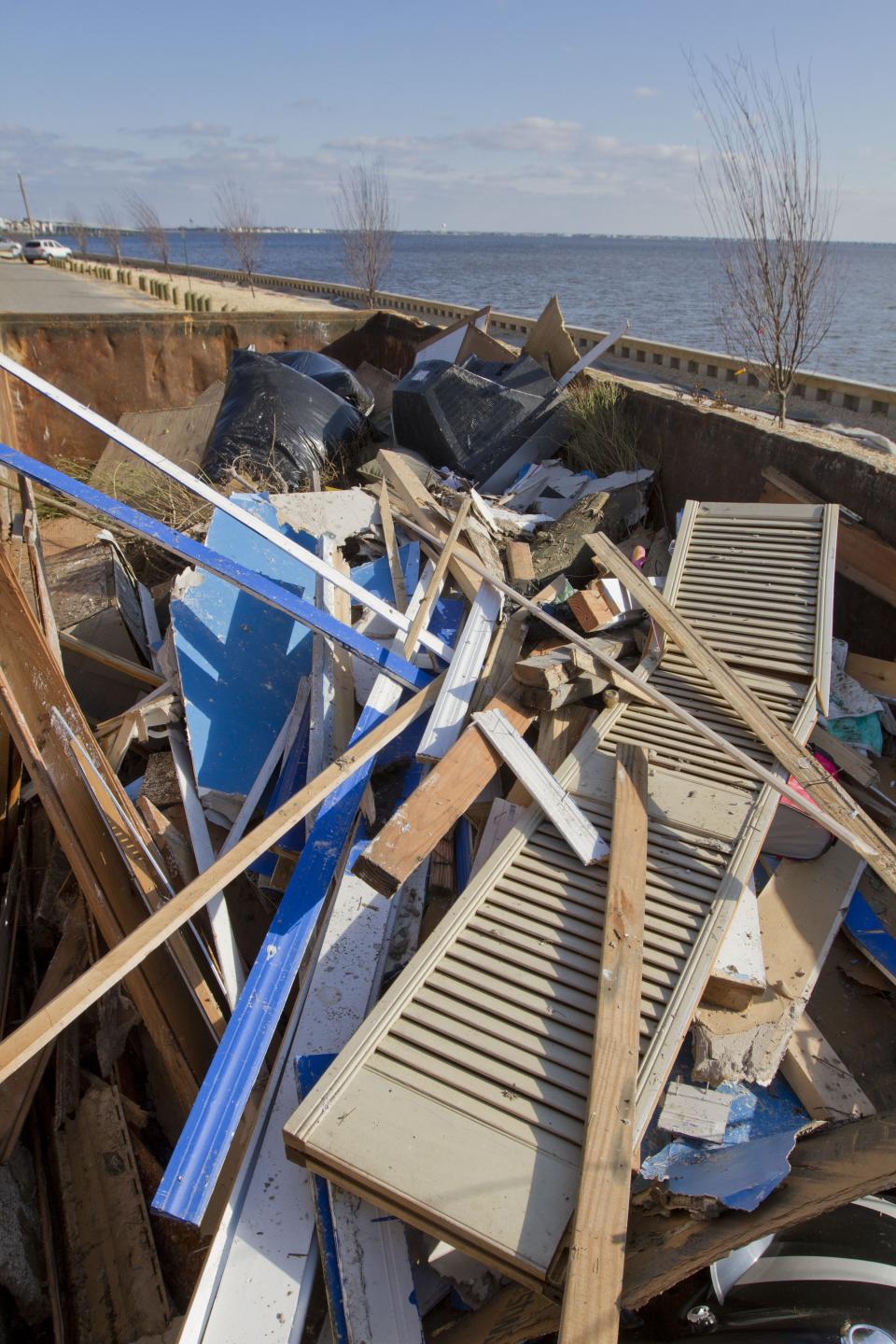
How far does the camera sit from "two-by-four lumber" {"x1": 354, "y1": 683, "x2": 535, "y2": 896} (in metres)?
2.05

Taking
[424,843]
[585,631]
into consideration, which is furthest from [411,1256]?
[585,631]

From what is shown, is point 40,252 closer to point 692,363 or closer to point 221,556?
point 692,363

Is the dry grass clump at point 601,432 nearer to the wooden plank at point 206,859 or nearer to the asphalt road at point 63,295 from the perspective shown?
the wooden plank at point 206,859

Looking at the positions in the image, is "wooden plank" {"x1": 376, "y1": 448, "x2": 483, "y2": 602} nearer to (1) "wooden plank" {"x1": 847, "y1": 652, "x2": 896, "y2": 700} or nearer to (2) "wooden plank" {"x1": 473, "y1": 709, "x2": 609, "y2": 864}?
(2) "wooden plank" {"x1": 473, "y1": 709, "x2": 609, "y2": 864}

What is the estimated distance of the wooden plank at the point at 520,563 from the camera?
350cm

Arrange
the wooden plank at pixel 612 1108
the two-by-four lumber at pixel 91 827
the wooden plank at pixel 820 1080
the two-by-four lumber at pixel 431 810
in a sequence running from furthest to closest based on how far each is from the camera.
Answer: the two-by-four lumber at pixel 91 827 < the two-by-four lumber at pixel 431 810 < the wooden plank at pixel 820 1080 < the wooden plank at pixel 612 1108

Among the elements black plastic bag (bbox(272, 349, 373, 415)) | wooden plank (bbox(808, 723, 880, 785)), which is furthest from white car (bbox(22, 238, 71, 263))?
wooden plank (bbox(808, 723, 880, 785))

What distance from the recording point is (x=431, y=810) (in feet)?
7.36

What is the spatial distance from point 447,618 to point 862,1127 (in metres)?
2.10

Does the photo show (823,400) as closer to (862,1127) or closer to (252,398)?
(252,398)

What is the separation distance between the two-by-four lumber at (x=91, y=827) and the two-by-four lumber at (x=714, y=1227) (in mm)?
992

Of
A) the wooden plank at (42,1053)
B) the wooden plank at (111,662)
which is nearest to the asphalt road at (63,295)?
the wooden plank at (111,662)

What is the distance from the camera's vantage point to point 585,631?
2980 millimetres

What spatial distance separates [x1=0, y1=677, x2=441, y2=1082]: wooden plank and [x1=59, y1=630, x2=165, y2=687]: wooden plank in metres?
1.25
